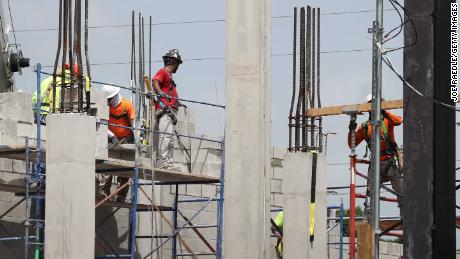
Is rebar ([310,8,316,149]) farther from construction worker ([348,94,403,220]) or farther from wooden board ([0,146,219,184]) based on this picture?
wooden board ([0,146,219,184])

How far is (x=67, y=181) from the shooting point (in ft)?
56.3

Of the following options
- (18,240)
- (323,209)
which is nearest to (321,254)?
(323,209)

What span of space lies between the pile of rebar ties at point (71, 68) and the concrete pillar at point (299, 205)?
4.04 m

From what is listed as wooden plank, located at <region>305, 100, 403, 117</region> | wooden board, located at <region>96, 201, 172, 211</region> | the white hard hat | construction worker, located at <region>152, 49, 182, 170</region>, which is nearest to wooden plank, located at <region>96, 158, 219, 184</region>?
construction worker, located at <region>152, 49, 182, 170</region>

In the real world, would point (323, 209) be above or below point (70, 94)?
below

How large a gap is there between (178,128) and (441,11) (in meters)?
9.57

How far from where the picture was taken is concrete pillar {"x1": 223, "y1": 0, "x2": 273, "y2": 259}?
1647cm

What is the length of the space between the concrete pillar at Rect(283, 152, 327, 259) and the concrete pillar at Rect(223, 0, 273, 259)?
4.23 metres

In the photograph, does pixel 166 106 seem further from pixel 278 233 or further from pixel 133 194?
pixel 278 233

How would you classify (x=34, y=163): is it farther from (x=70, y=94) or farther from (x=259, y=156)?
(x=259, y=156)

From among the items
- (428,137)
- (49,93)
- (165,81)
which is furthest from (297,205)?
(428,137)

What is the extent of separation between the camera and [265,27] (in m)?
16.8

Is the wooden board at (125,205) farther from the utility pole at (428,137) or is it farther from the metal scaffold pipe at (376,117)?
the utility pole at (428,137)

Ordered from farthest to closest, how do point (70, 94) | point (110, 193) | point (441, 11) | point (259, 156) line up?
point (110, 193), point (70, 94), point (259, 156), point (441, 11)
